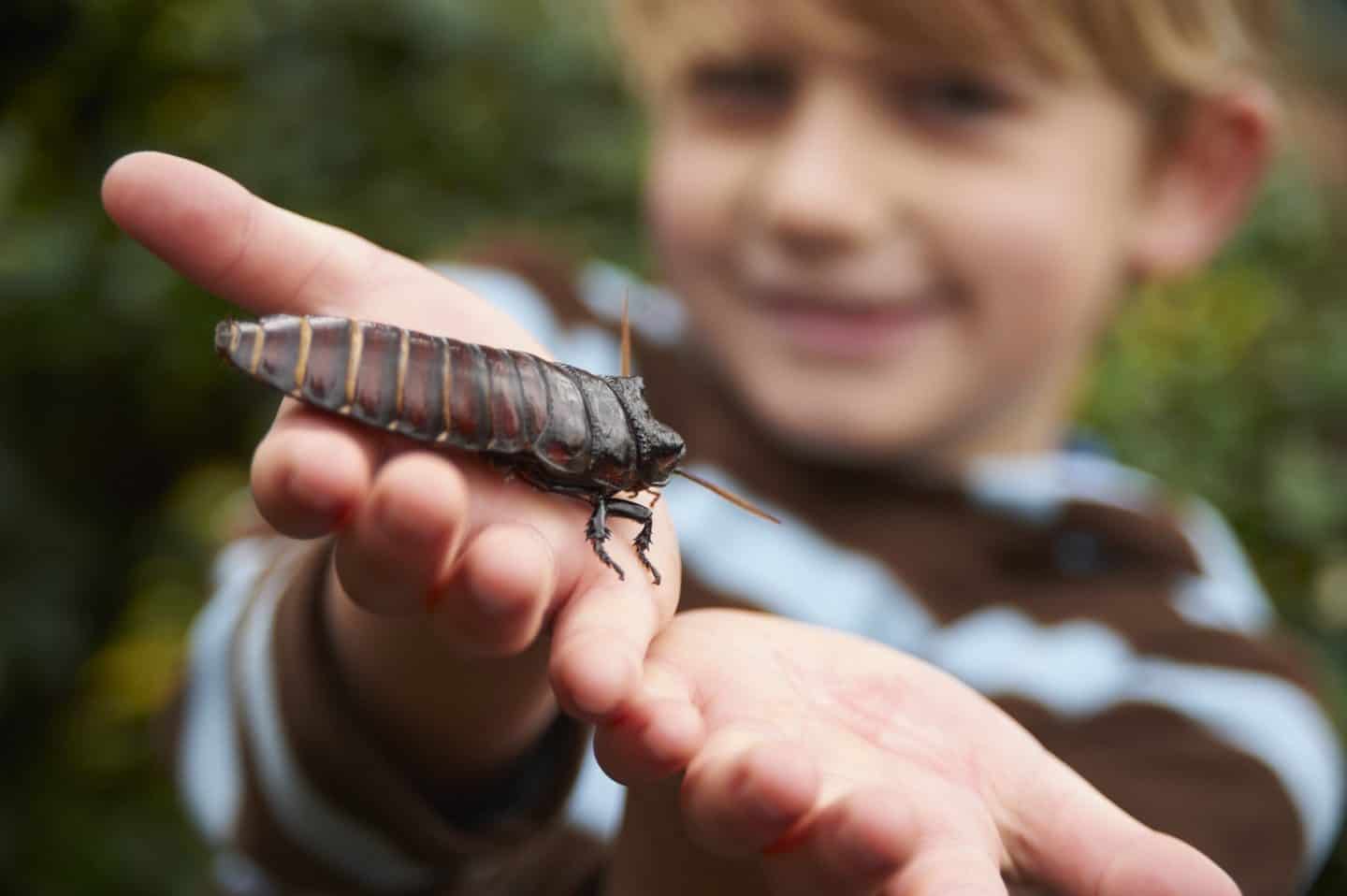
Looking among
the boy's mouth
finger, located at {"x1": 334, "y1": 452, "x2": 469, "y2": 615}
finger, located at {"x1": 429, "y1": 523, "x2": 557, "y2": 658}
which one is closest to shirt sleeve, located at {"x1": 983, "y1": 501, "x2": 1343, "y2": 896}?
the boy's mouth

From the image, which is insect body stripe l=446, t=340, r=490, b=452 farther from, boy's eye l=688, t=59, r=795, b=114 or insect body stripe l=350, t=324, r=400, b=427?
boy's eye l=688, t=59, r=795, b=114

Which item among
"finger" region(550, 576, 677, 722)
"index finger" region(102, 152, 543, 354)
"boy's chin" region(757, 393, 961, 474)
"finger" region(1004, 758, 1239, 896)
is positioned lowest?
"boy's chin" region(757, 393, 961, 474)

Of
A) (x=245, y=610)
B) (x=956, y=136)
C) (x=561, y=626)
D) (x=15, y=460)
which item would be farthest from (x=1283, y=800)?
(x=15, y=460)

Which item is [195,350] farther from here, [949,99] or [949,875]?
[949,875]

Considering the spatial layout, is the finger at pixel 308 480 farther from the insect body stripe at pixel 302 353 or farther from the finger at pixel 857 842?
the finger at pixel 857 842

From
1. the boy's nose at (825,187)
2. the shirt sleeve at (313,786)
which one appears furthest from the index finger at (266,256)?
the boy's nose at (825,187)

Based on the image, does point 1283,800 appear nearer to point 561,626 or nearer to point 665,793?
point 665,793
